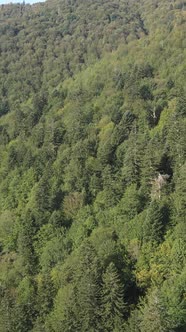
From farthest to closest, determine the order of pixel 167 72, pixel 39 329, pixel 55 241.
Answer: pixel 167 72, pixel 55 241, pixel 39 329

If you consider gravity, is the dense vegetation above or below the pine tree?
below

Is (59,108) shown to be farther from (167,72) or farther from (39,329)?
(39,329)

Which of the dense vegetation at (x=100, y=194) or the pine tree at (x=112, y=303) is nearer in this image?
the pine tree at (x=112, y=303)

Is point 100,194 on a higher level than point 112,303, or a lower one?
lower

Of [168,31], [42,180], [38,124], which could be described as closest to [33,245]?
[42,180]

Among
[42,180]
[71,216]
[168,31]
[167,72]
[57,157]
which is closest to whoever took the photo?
[71,216]

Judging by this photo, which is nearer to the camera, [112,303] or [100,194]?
[112,303]

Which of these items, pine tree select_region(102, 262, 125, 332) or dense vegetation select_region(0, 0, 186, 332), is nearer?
pine tree select_region(102, 262, 125, 332)

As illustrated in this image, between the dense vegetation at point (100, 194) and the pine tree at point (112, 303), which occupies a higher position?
the pine tree at point (112, 303)
